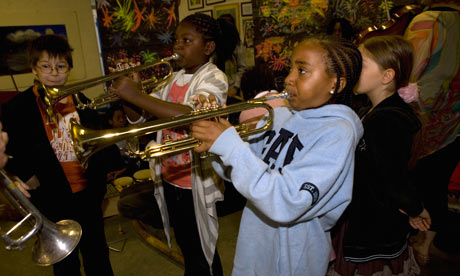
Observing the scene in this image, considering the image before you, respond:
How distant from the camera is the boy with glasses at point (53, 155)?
5.63 feet

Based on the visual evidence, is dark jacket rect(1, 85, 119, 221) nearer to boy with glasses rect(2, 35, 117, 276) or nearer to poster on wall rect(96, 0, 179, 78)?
boy with glasses rect(2, 35, 117, 276)

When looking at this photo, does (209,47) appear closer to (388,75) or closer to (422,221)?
(388,75)

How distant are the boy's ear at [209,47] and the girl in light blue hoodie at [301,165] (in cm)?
79

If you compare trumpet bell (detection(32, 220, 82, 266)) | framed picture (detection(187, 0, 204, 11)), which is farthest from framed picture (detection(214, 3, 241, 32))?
trumpet bell (detection(32, 220, 82, 266))

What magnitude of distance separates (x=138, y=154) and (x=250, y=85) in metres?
0.90

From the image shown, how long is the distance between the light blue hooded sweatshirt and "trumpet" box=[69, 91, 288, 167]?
13 centimetres

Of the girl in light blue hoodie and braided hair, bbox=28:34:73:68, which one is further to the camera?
braided hair, bbox=28:34:73:68

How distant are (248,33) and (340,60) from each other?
3.68 m

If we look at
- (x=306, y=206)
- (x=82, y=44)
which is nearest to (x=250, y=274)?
(x=306, y=206)

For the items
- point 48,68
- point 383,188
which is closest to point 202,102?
point 383,188

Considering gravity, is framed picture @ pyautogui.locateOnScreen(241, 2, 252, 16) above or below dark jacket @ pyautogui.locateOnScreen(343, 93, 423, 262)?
above

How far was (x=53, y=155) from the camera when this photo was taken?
176 cm

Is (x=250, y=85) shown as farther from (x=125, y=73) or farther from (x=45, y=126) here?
(x=45, y=126)

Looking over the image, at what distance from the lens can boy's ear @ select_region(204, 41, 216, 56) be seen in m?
1.93
